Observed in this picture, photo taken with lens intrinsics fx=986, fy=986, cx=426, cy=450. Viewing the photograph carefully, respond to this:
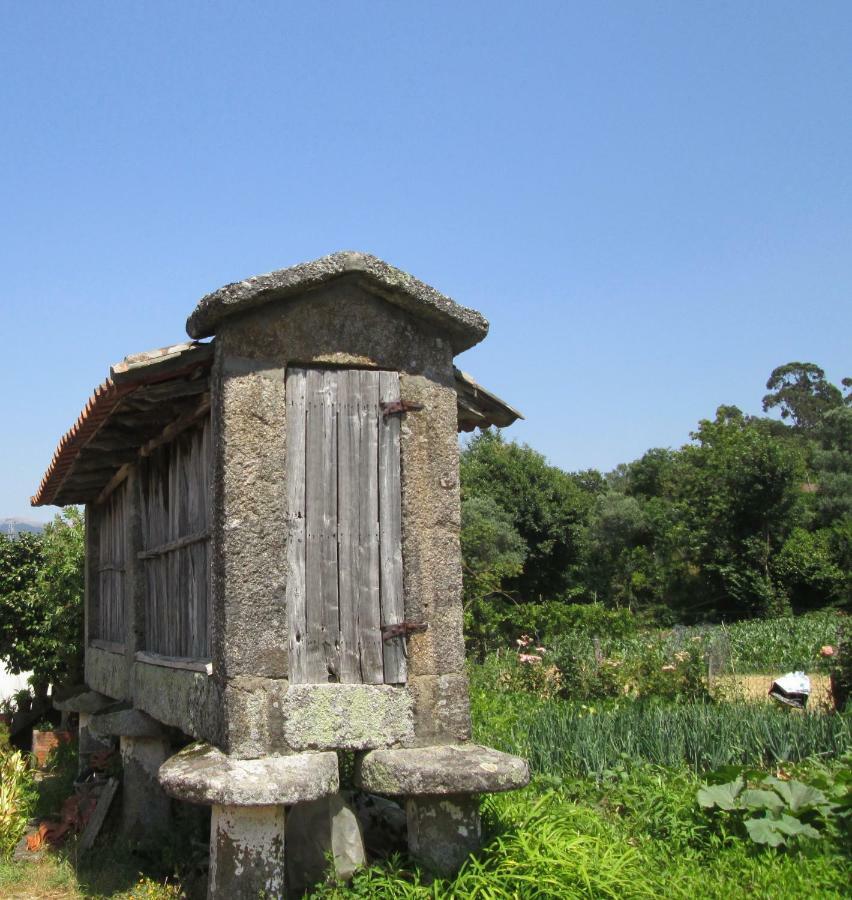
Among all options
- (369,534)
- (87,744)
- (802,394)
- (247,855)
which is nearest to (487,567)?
(87,744)

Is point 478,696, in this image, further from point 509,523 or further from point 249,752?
point 509,523

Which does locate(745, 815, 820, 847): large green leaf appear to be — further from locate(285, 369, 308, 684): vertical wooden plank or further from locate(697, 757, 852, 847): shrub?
locate(285, 369, 308, 684): vertical wooden plank

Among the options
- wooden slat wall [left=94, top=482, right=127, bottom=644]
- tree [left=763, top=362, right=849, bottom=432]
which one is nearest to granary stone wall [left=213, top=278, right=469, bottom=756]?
wooden slat wall [left=94, top=482, right=127, bottom=644]

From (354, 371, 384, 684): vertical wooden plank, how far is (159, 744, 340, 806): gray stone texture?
1.76 ft

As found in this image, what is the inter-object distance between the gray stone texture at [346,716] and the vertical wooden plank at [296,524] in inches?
5.2

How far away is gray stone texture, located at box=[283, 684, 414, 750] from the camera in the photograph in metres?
4.91

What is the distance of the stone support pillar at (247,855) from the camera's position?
4.65 m

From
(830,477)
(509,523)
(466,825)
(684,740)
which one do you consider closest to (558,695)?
(684,740)

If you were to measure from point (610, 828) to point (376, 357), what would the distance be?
2996 mm

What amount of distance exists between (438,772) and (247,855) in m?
0.98

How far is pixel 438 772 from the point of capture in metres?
4.74

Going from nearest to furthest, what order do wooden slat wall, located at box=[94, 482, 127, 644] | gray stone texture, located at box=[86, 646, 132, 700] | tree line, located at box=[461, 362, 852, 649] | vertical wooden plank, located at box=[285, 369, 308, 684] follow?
vertical wooden plank, located at box=[285, 369, 308, 684]
gray stone texture, located at box=[86, 646, 132, 700]
wooden slat wall, located at box=[94, 482, 127, 644]
tree line, located at box=[461, 362, 852, 649]

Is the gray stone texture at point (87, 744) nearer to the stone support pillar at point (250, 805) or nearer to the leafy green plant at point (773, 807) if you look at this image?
the stone support pillar at point (250, 805)

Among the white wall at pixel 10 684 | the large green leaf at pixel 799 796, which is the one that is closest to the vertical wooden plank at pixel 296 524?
the large green leaf at pixel 799 796
